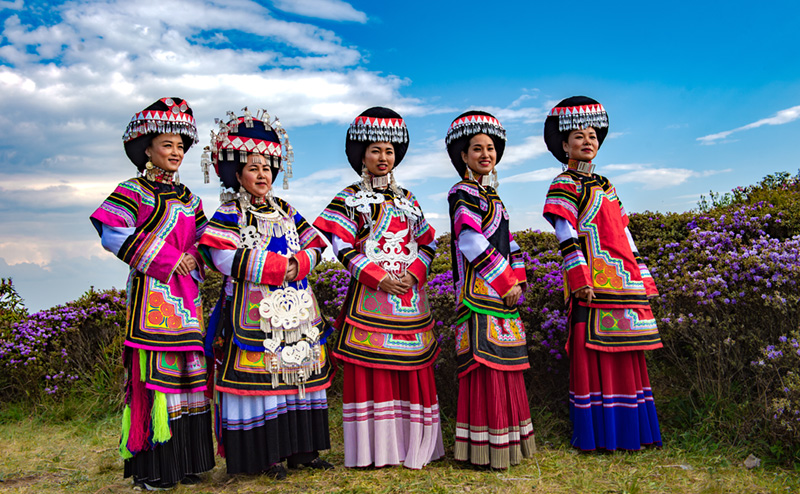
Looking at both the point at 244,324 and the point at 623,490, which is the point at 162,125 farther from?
the point at 623,490

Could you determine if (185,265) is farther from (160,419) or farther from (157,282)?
(160,419)

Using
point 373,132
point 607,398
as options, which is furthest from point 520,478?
point 373,132

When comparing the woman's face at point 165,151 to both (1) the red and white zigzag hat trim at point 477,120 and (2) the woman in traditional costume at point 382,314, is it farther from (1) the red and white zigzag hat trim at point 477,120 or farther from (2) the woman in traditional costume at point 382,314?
(1) the red and white zigzag hat trim at point 477,120

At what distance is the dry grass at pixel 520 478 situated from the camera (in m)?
3.78

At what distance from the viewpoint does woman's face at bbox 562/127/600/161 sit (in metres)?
4.35

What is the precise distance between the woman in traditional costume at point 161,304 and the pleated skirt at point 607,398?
256 centimetres

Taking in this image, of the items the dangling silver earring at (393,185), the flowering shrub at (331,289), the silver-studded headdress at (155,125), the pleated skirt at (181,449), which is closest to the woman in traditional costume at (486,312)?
the dangling silver earring at (393,185)

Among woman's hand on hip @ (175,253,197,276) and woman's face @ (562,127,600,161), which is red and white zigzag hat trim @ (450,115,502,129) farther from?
woman's hand on hip @ (175,253,197,276)

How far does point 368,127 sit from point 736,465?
3.42m

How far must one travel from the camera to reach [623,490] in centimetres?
376

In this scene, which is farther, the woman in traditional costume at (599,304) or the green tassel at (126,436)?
the woman in traditional costume at (599,304)

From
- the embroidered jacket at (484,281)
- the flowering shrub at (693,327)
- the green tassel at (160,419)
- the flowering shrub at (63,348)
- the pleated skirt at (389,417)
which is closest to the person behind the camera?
the green tassel at (160,419)

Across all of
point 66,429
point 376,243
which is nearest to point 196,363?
point 376,243

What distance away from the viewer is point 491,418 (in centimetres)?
389
